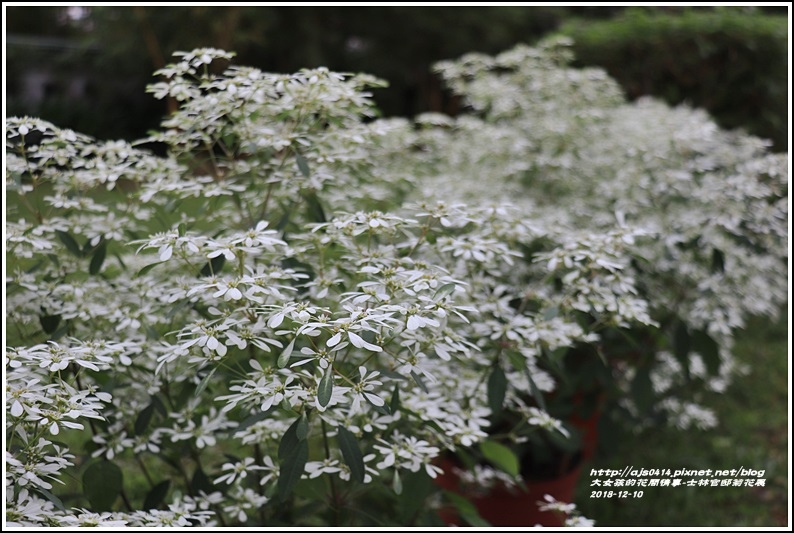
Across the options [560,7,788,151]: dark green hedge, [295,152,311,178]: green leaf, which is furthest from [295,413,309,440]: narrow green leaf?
[560,7,788,151]: dark green hedge

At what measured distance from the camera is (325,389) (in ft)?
3.12

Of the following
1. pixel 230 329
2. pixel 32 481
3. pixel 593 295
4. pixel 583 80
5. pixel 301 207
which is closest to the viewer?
pixel 32 481

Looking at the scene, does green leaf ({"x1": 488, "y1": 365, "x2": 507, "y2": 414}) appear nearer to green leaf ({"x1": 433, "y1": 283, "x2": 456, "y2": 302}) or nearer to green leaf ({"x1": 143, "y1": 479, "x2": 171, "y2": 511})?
green leaf ({"x1": 433, "y1": 283, "x2": 456, "y2": 302})

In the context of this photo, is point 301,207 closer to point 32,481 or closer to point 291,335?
point 291,335

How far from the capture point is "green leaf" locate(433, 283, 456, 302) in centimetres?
106

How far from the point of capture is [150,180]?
5.06ft

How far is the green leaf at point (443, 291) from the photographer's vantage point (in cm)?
106

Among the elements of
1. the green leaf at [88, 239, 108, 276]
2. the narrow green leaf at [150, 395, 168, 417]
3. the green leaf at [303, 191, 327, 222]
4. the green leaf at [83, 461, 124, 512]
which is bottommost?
the green leaf at [83, 461, 124, 512]

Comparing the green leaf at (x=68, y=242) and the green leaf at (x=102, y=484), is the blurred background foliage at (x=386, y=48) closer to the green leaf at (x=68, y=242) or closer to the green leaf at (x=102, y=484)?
the green leaf at (x=68, y=242)

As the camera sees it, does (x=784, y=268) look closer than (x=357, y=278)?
No

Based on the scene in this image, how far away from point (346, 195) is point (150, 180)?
1.79 ft

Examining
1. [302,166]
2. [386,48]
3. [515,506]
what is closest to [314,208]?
[302,166]

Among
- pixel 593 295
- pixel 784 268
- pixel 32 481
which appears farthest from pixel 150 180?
pixel 784 268

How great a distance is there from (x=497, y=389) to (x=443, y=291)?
1.23ft
